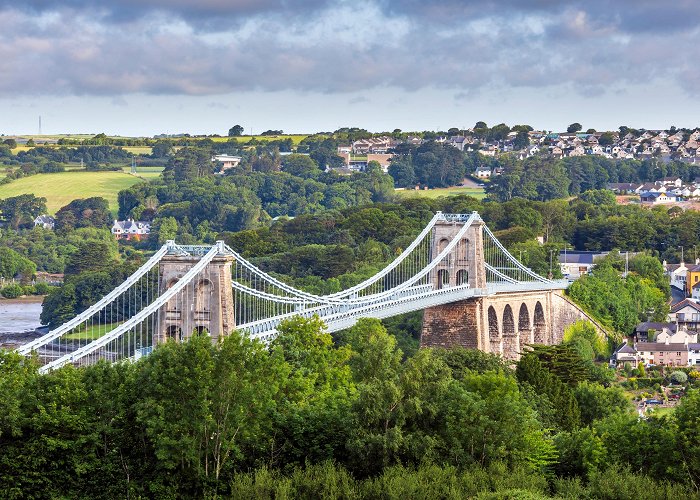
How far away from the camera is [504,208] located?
7469 cm

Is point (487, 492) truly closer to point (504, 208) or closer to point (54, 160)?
point (504, 208)

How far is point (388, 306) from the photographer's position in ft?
135

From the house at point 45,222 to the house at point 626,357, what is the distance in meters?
52.4

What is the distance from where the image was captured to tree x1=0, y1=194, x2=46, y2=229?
327 ft

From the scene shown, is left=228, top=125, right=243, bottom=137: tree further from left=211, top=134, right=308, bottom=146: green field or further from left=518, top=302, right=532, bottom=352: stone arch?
left=518, top=302, right=532, bottom=352: stone arch

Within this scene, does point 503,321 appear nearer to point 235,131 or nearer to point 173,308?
point 173,308

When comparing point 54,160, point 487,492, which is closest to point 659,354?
point 487,492

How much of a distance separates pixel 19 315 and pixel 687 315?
983 inches

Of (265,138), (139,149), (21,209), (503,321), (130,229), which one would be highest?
(265,138)

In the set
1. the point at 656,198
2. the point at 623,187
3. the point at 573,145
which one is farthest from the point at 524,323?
the point at 573,145

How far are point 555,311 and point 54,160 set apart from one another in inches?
2982

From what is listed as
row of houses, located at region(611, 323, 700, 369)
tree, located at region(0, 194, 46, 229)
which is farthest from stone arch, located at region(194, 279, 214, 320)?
tree, located at region(0, 194, 46, 229)

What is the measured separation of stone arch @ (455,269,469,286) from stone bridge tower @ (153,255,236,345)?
17.9 metres

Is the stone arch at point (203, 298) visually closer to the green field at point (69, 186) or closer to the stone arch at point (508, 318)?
the stone arch at point (508, 318)
